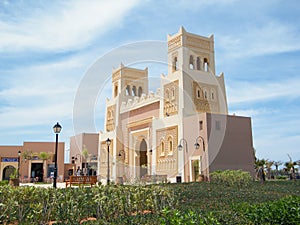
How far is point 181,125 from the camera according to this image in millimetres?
23031

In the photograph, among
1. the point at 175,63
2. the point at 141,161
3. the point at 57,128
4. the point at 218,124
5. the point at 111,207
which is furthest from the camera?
the point at 141,161

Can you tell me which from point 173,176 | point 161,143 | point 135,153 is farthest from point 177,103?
Answer: point 135,153

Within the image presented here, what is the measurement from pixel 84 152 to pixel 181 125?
68.4 ft

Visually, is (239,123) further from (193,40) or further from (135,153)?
(135,153)

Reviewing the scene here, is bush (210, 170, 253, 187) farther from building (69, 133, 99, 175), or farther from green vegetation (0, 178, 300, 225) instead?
building (69, 133, 99, 175)

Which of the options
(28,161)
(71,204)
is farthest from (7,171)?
(71,204)

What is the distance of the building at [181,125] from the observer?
20969 millimetres

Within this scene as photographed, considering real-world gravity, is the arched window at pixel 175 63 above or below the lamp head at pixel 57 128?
above

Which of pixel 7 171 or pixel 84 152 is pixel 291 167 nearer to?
pixel 84 152

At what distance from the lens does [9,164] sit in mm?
36469

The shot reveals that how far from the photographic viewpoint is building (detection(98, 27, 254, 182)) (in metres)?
21.0

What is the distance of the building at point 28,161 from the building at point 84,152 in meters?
3.66

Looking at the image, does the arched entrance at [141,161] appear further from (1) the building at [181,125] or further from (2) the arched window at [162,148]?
(2) the arched window at [162,148]

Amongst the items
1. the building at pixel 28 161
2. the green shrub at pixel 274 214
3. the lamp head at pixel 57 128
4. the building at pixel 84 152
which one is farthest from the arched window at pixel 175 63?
the green shrub at pixel 274 214
